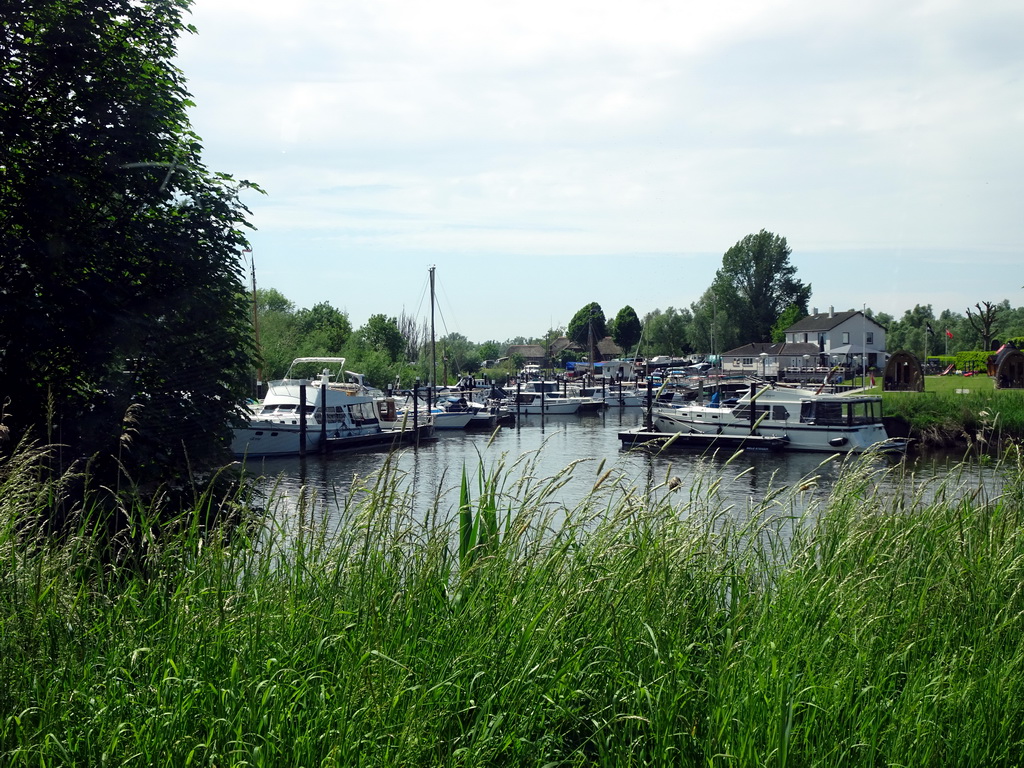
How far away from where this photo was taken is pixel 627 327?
146875 millimetres

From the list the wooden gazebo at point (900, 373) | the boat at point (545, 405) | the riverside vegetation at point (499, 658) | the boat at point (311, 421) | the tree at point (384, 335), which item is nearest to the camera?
the riverside vegetation at point (499, 658)

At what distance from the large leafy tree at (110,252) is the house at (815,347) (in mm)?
87157

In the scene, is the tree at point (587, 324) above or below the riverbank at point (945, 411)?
above

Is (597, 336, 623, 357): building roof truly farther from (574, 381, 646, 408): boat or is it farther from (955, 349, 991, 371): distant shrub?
(955, 349, 991, 371): distant shrub

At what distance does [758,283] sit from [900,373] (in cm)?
6228

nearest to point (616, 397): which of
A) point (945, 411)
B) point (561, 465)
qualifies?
point (945, 411)

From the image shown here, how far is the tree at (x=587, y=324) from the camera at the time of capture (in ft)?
496

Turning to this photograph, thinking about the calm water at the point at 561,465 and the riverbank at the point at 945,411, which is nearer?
the calm water at the point at 561,465

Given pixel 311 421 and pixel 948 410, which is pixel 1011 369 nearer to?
pixel 948 410

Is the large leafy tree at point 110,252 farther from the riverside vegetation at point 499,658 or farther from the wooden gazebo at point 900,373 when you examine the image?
the wooden gazebo at point 900,373

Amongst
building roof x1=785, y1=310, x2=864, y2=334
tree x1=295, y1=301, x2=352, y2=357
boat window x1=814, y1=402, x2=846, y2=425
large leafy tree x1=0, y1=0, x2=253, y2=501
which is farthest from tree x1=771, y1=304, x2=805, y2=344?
large leafy tree x1=0, y1=0, x2=253, y2=501

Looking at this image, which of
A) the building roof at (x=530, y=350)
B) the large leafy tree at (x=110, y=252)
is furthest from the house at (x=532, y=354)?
the large leafy tree at (x=110, y=252)

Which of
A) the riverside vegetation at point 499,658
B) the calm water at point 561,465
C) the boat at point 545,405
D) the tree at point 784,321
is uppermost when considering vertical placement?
the tree at point 784,321

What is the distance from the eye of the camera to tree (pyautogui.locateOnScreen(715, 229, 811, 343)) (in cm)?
11125
